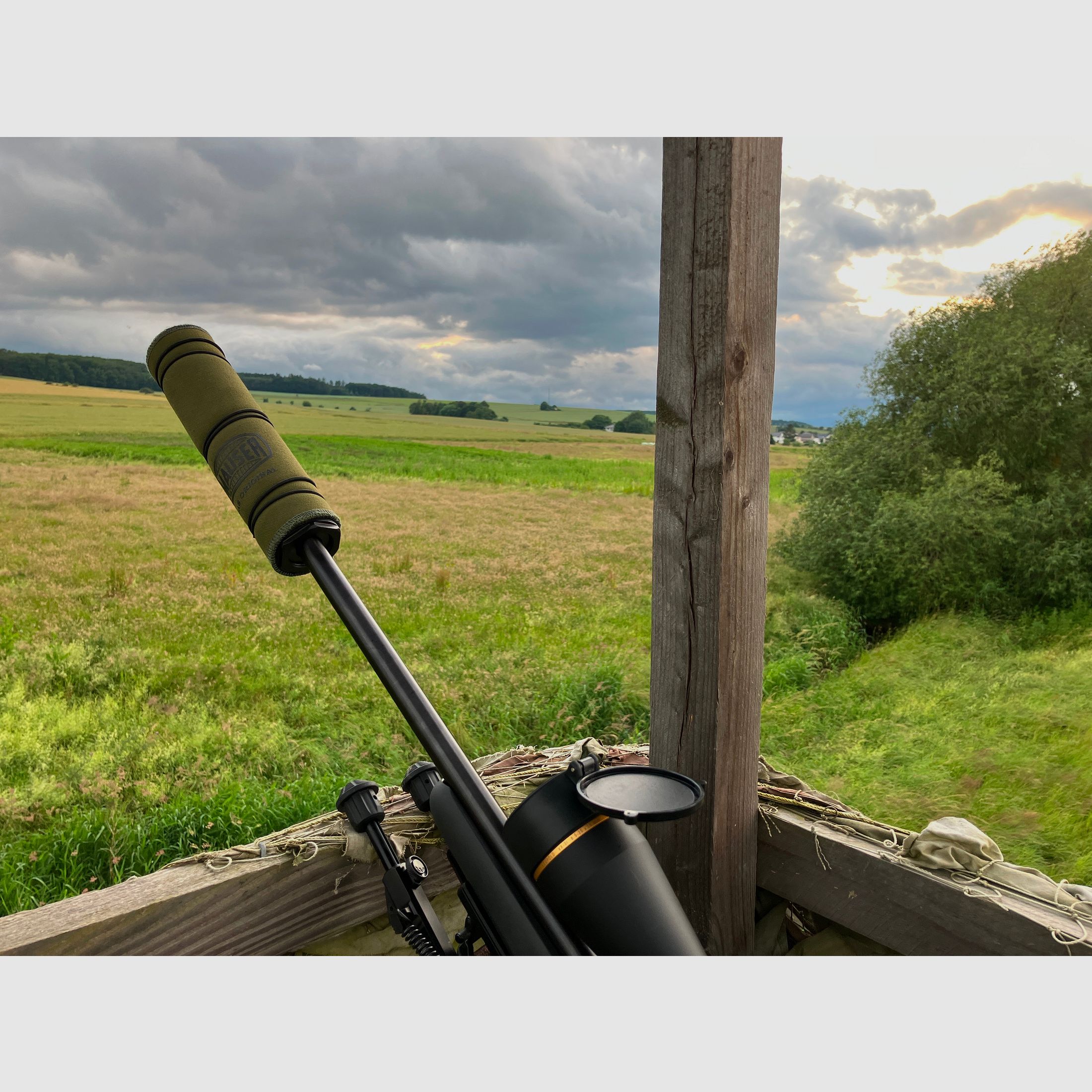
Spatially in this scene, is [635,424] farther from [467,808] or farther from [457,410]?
[467,808]

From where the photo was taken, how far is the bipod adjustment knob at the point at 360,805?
3.27 feet

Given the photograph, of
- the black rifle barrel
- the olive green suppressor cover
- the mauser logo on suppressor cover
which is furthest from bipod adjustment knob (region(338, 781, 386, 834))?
the mauser logo on suppressor cover

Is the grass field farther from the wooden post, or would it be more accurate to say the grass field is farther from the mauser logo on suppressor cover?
the mauser logo on suppressor cover

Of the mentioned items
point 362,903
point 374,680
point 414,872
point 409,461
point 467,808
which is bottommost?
point 374,680

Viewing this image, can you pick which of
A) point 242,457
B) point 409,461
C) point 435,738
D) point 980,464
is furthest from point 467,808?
point 409,461

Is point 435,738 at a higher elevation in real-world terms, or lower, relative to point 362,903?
higher

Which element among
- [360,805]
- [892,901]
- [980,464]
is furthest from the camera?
[980,464]

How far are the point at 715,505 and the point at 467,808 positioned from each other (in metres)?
0.60

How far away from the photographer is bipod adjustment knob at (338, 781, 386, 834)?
1.00 meters

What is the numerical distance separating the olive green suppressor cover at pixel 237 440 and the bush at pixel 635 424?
63.2 feet

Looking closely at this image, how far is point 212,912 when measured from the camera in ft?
3.44

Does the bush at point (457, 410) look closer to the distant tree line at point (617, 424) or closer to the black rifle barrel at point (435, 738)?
the distant tree line at point (617, 424)

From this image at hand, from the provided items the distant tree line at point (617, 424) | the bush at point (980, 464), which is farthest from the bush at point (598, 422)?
the bush at point (980, 464)

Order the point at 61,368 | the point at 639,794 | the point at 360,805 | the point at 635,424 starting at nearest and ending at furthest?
the point at 639,794 → the point at 360,805 → the point at 61,368 → the point at 635,424
